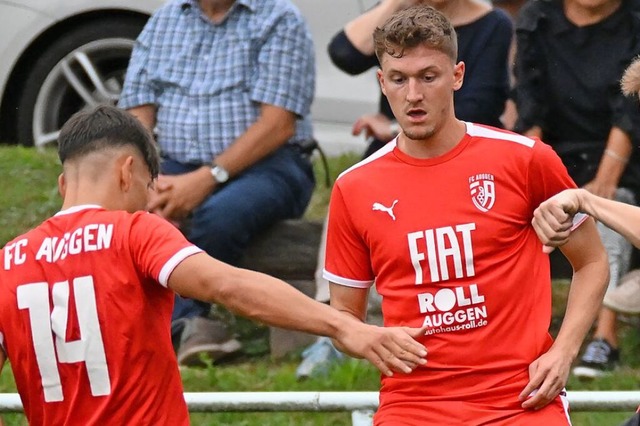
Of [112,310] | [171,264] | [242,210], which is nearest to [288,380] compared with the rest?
[242,210]

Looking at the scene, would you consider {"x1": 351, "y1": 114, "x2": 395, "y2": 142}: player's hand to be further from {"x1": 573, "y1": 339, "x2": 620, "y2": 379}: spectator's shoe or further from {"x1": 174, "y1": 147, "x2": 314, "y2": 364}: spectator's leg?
{"x1": 573, "y1": 339, "x2": 620, "y2": 379}: spectator's shoe

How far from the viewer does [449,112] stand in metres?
5.09

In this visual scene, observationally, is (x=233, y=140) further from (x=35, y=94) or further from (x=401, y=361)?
(x=401, y=361)

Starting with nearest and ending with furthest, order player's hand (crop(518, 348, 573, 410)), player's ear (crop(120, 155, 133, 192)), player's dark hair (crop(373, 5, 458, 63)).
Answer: player's ear (crop(120, 155, 133, 192)), player's hand (crop(518, 348, 573, 410)), player's dark hair (crop(373, 5, 458, 63))

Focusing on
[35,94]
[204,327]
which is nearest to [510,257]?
[204,327]

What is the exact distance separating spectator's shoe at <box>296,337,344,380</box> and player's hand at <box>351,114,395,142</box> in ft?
3.20

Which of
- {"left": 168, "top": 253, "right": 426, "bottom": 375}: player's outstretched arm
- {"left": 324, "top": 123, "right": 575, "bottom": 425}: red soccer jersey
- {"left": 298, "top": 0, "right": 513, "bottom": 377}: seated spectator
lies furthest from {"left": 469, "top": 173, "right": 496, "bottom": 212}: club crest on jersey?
{"left": 298, "top": 0, "right": 513, "bottom": 377}: seated spectator

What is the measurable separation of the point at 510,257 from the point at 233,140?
102 inches

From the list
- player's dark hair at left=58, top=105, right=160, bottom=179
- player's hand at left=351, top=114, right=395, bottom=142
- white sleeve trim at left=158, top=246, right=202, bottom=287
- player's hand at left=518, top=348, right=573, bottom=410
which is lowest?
player's hand at left=351, top=114, right=395, bottom=142

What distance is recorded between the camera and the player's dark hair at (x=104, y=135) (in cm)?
475

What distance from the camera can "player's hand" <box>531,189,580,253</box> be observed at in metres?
4.64

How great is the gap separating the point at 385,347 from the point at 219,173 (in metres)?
2.67

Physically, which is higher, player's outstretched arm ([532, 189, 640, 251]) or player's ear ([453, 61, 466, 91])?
player's ear ([453, 61, 466, 91])

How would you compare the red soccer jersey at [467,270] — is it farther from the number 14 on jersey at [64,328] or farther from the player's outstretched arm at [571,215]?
the number 14 on jersey at [64,328]
